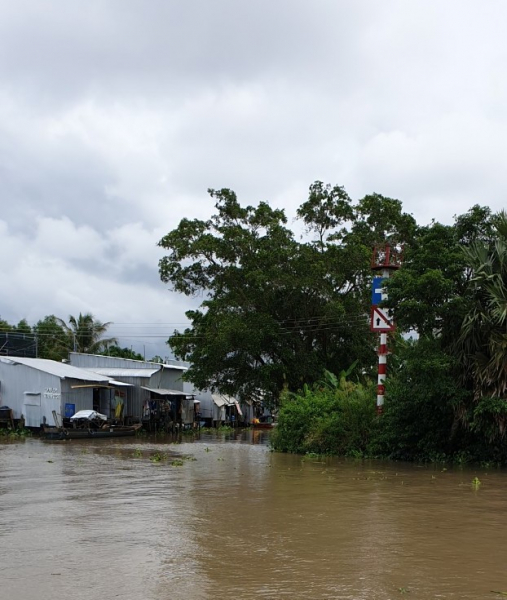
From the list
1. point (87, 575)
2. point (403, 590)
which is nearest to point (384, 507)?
point (403, 590)

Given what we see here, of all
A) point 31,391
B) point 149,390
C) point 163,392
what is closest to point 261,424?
point 163,392

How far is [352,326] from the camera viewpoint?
110 ft

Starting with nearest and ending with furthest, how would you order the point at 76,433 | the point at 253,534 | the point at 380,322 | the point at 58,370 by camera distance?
the point at 253,534, the point at 380,322, the point at 76,433, the point at 58,370

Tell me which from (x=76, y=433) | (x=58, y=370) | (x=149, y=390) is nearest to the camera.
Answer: (x=76, y=433)

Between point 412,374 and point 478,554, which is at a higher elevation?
point 412,374

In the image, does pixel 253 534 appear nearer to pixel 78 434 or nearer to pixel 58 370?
pixel 78 434

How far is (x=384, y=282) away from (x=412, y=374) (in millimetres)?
2515

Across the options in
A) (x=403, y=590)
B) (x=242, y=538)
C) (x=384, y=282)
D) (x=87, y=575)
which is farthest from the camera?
(x=384, y=282)

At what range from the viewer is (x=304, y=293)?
33.4m

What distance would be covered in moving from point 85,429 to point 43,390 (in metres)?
5.13

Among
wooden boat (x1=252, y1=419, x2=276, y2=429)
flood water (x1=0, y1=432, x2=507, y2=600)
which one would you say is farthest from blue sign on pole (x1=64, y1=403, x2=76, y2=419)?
flood water (x1=0, y1=432, x2=507, y2=600)

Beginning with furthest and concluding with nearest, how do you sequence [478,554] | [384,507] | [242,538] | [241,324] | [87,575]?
[241,324], [384,507], [242,538], [478,554], [87,575]

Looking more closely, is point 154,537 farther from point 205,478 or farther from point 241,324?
point 241,324

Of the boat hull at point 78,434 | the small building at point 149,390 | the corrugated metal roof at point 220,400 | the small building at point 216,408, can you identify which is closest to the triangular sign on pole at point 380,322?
the boat hull at point 78,434
